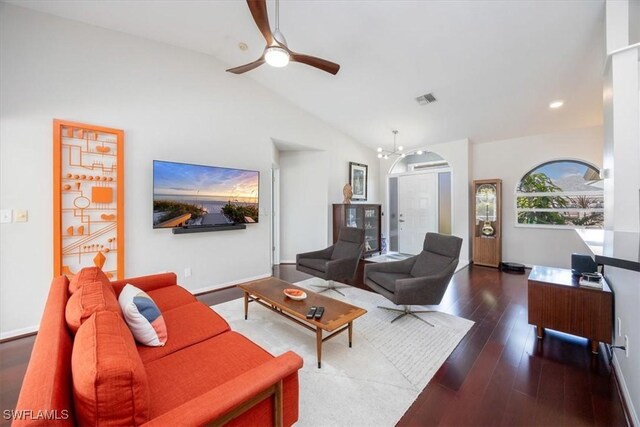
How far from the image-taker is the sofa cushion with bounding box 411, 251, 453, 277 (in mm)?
3023

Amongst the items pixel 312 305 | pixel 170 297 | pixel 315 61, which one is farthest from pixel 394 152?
pixel 170 297

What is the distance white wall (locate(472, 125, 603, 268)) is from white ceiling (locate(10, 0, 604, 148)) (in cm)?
30

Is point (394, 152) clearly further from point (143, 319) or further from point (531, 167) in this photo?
point (143, 319)

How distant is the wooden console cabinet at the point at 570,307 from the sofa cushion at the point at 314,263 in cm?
228

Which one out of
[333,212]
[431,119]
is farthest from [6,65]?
[431,119]

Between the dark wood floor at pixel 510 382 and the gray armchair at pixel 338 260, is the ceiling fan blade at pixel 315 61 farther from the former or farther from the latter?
the dark wood floor at pixel 510 382

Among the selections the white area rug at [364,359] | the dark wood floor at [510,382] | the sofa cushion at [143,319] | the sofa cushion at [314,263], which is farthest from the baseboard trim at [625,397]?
the sofa cushion at [143,319]

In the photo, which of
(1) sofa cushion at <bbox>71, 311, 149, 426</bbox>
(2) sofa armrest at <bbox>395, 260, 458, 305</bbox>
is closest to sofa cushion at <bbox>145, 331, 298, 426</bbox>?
(1) sofa cushion at <bbox>71, 311, 149, 426</bbox>

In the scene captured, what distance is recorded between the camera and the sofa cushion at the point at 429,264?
9.92ft

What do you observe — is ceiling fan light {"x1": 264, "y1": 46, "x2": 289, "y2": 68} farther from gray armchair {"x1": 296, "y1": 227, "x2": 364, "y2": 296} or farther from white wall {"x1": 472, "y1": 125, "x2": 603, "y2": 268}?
white wall {"x1": 472, "y1": 125, "x2": 603, "y2": 268}

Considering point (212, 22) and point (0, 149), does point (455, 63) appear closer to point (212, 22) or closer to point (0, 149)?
point (212, 22)

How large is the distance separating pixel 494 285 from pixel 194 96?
17.6ft

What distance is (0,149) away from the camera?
8.02 ft

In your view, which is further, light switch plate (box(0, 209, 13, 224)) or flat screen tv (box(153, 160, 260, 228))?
flat screen tv (box(153, 160, 260, 228))
